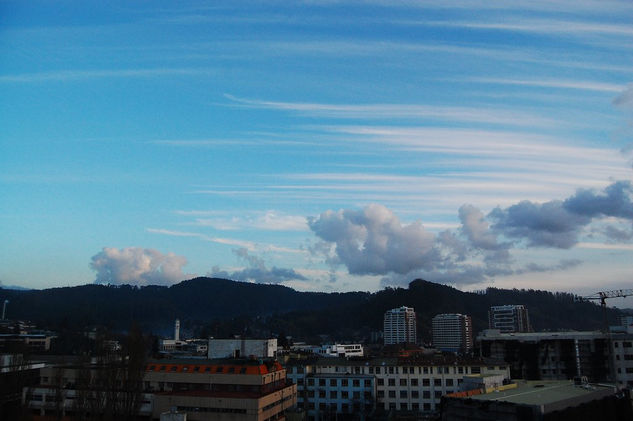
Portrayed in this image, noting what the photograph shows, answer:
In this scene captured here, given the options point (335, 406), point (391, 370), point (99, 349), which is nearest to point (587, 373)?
point (391, 370)

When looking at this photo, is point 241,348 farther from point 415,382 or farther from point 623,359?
point 623,359

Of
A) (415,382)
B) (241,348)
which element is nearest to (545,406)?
(415,382)

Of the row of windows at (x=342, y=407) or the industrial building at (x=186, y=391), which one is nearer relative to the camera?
the industrial building at (x=186, y=391)

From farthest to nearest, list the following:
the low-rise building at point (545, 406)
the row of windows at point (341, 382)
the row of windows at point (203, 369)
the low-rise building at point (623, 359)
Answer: the low-rise building at point (623, 359) → the row of windows at point (341, 382) → the row of windows at point (203, 369) → the low-rise building at point (545, 406)

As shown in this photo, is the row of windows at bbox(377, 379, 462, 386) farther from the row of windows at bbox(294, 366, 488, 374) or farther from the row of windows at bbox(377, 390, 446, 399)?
the row of windows at bbox(294, 366, 488, 374)

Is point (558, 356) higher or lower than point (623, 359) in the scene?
lower

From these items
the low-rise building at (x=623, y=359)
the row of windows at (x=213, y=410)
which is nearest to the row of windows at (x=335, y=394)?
the row of windows at (x=213, y=410)

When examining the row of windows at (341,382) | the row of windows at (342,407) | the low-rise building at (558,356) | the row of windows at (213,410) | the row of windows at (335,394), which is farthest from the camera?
the low-rise building at (558,356)

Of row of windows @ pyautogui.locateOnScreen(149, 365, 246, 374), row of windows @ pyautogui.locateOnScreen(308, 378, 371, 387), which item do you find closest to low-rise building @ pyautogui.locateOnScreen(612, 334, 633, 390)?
row of windows @ pyautogui.locateOnScreen(308, 378, 371, 387)

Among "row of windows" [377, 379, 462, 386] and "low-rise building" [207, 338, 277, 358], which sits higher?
"low-rise building" [207, 338, 277, 358]

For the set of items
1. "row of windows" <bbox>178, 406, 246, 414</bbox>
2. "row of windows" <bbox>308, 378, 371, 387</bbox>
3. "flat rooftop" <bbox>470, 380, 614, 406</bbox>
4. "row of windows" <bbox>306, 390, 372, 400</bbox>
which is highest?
"flat rooftop" <bbox>470, 380, 614, 406</bbox>

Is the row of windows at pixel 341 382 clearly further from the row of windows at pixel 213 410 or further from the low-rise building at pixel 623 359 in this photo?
the low-rise building at pixel 623 359

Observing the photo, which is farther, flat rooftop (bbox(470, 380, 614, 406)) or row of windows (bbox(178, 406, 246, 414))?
row of windows (bbox(178, 406, 246, 414))

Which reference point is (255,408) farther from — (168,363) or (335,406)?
(335,406)
